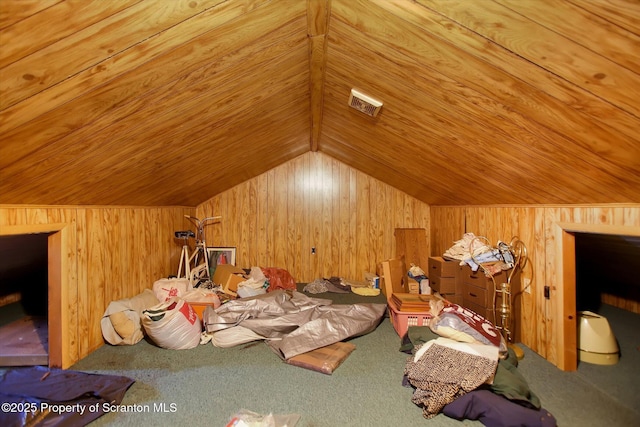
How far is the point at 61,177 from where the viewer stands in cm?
201

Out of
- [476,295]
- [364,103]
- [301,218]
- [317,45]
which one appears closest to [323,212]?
[301,218]

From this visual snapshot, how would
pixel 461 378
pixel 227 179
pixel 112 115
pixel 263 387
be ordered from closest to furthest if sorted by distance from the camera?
pixel 112 115, pixel 461 378, pixel 263 387, pixel 227 179

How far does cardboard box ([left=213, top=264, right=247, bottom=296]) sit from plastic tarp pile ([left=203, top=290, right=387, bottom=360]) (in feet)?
3.24

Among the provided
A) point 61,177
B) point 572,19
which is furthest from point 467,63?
point 61,177

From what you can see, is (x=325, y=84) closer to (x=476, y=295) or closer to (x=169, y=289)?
(x=476, y=295)

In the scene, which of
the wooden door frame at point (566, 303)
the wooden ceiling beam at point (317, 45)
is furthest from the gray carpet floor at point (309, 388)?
the wooden ceiling beam at point (317, 45)

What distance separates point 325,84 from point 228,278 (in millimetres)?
2906

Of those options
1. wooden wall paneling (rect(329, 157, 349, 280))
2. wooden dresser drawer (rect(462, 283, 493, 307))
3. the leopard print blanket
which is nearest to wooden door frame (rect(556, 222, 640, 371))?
wooden dresser drawer (rect(462, 283, 493, 307))

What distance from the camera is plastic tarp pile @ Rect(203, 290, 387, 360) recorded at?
9.01 feet

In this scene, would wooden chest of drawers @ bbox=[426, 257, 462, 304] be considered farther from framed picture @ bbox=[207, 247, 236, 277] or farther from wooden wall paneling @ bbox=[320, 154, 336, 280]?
framed picture @ bbox=[207, 247, 236, 277]

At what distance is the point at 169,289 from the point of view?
3502mm

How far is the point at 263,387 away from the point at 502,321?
2.05 meters

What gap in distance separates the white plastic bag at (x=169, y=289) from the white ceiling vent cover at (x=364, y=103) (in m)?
2.79

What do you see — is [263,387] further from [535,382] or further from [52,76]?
[52,76]
